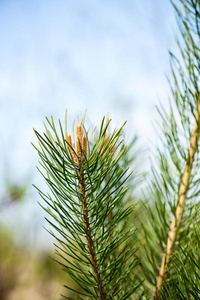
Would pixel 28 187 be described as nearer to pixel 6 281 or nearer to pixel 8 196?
pixel 8 196

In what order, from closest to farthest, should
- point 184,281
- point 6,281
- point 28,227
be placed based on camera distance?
point 184,281, point 28,227, point 6,281

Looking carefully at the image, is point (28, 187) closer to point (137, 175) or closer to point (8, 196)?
point (8, 196)

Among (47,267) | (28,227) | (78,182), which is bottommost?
(78,182)

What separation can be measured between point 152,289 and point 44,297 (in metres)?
1.45

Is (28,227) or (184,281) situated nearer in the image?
(184,281)

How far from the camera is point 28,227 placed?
127cm

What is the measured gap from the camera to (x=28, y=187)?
1.01m

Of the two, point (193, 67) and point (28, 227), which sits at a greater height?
point (28, 227)

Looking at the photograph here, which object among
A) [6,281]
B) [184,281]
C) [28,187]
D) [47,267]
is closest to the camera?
[184,281]

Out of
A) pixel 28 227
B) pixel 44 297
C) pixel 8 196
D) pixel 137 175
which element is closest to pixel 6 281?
pixel 44 297

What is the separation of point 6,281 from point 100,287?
1.49 metres

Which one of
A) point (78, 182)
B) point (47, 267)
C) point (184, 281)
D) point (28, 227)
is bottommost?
point (184, 281)

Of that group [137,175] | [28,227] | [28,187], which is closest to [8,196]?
[28,187]

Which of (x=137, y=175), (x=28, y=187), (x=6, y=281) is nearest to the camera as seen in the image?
(x=137, y=175)
